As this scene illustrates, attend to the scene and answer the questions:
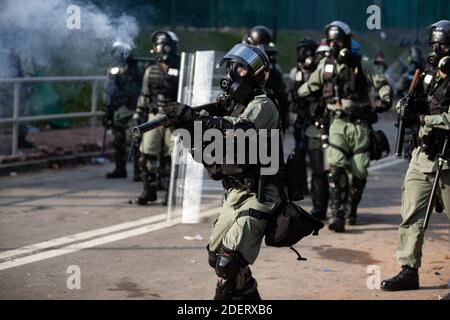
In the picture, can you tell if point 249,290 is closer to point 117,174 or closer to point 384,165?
point 117,174

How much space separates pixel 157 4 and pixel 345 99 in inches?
379

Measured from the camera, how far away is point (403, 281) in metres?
Result: 7.26

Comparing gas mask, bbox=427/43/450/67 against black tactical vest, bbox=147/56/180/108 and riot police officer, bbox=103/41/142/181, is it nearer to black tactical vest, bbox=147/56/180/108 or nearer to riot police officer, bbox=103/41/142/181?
black tactical vest, bbox=147/56/180/108

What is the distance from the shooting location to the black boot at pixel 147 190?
421 inches

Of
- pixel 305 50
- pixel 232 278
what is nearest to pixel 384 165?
pixel 305 50

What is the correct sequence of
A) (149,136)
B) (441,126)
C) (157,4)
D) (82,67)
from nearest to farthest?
(441,126)
(149,136)
(82,67)
(157,4)

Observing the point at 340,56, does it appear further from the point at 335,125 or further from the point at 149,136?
the point at 149,136

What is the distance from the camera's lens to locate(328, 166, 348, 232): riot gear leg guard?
9516mm

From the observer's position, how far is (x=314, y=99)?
33.3 feet

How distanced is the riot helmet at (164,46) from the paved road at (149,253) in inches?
63.8

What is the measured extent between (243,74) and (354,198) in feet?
13.4

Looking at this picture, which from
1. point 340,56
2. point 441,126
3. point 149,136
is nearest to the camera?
point 441,126

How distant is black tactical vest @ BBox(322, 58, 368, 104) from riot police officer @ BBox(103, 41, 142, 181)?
3.32 m
